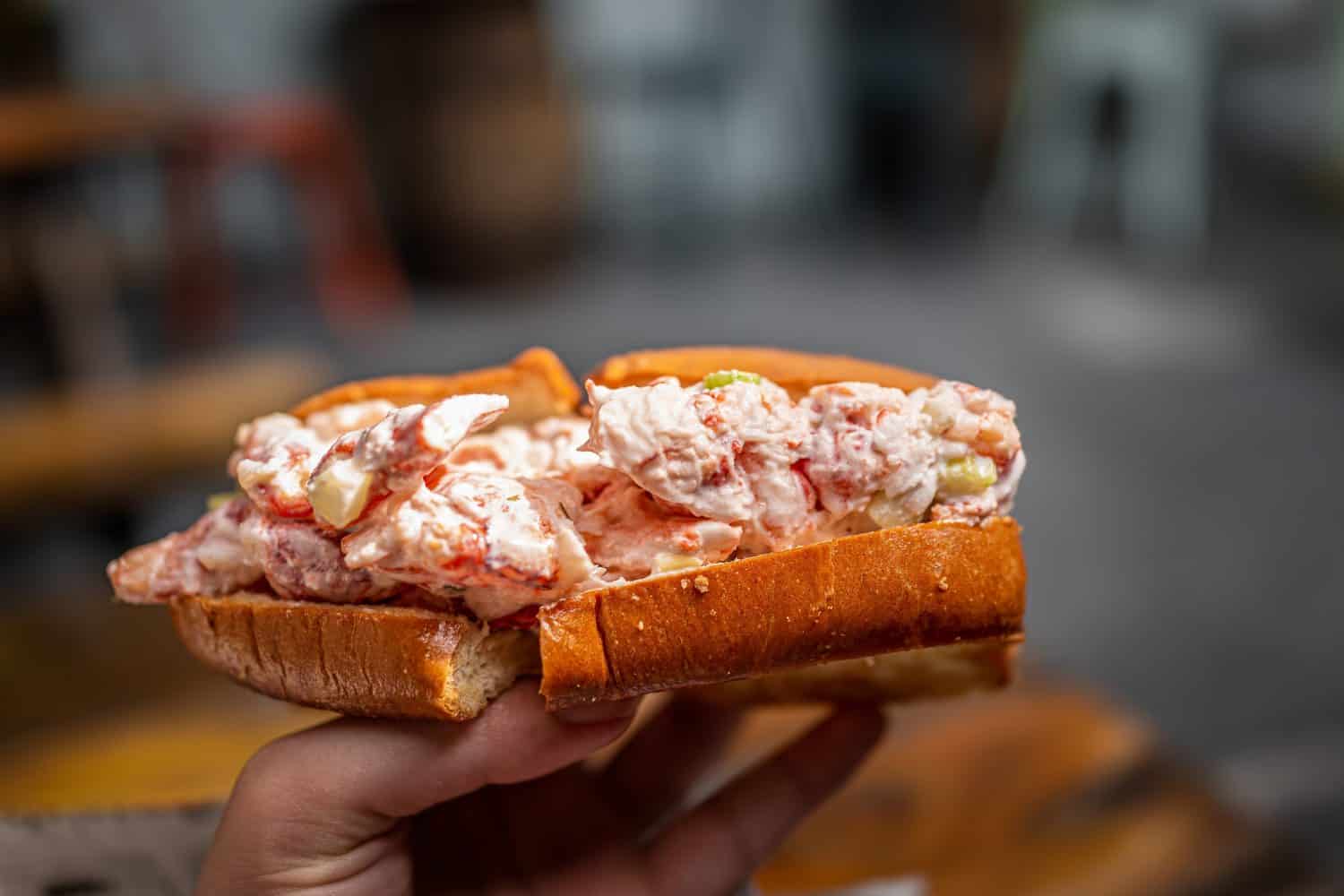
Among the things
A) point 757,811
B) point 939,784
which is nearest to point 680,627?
point 757,811

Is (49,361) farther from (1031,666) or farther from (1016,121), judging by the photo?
(1016,121)

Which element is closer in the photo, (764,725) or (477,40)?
(764,725)

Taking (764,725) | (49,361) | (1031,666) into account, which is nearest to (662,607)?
(764,725)

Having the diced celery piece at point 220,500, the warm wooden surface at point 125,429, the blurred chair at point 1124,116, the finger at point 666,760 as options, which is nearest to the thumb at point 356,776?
the diced celery piece at point 220,500

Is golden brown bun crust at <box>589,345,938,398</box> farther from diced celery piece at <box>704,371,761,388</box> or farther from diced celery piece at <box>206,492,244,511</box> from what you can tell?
diced celery piece at <box>206,492,244,511</box>

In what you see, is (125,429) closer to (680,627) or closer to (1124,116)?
(680,627)

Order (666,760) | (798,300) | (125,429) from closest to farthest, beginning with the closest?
(666,760) → (125,429) → (798,300)
